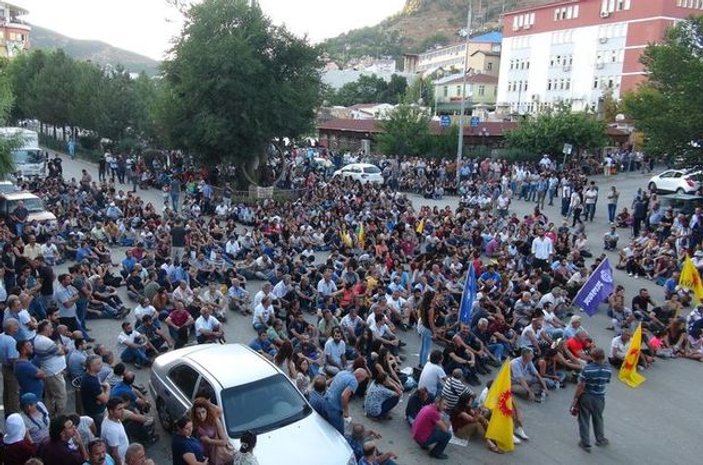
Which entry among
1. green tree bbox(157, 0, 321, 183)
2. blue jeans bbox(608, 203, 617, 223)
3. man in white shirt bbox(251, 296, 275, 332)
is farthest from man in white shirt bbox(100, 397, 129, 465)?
blue jeans bbox(608, 203, 617, 223)

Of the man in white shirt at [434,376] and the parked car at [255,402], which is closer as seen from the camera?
the parked car at [255,402]

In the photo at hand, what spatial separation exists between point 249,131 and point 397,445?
22656mm

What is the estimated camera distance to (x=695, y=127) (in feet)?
85.2

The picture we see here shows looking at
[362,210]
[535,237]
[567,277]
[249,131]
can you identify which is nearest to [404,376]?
[567,277]

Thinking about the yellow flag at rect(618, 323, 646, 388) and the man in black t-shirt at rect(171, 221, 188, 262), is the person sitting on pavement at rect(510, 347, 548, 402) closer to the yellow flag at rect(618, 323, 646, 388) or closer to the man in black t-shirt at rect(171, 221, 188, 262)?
the yellow flag at rect(618, 323, 646, 388)

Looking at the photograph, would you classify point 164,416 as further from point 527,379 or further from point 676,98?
point 676,98

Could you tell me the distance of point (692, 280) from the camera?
16.8 metres

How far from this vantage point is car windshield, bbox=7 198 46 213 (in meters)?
20.4

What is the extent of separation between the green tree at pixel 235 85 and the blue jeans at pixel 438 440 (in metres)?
22.5

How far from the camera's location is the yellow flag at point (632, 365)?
1230 centimetres

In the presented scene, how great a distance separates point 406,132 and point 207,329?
101 feet

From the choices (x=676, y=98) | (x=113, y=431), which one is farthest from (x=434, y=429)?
(x=676, y=98)

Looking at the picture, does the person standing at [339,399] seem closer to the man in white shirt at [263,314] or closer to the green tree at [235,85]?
the man in white shirt at [263,314]

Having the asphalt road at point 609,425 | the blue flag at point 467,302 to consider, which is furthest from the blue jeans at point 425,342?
the blue flag at point 467,302
